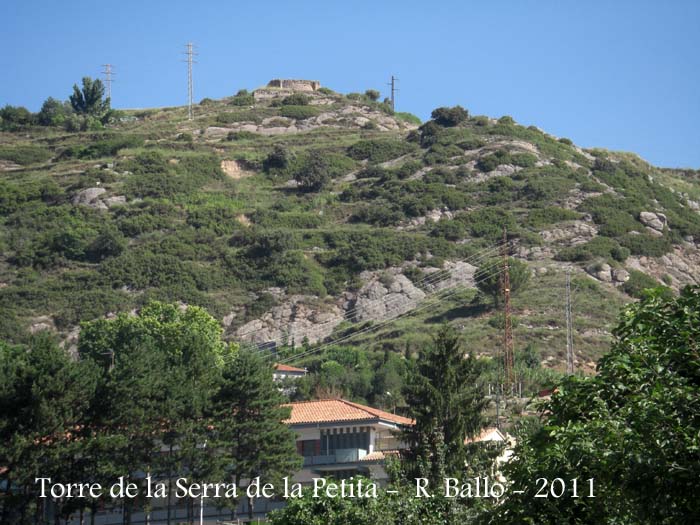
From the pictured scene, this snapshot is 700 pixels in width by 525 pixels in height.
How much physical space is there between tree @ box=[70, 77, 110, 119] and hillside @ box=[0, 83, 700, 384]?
8952 millimetres

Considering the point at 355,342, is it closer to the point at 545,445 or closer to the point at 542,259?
the point at 542,259

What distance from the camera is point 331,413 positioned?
50406 millimetres

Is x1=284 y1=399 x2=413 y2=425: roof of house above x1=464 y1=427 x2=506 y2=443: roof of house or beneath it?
above

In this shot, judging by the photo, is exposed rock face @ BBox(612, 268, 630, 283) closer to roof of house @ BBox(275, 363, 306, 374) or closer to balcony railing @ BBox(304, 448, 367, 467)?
roof of house @ BBox(275, 363, 306, 374)

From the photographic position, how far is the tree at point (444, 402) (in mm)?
38094

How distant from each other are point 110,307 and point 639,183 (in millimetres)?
57892

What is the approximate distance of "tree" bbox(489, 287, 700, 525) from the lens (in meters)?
15.6

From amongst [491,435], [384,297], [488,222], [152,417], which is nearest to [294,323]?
[384,297]

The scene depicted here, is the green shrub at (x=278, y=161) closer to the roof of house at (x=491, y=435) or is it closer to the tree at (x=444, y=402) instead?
the roof of house at (x=491, y=435)

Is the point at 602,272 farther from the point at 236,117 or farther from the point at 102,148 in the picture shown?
the point at 236,117

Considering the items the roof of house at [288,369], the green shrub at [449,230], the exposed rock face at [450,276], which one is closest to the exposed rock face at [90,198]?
the green shrub at [449,230]

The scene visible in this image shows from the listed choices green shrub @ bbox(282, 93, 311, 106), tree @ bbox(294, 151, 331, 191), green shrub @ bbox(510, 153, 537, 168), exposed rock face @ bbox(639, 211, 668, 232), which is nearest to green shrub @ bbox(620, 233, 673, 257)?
exposed rock face @ bbox(639, 211, 668, 232)

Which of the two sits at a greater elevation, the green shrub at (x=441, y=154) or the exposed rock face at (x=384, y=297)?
the green shrub at (x=441, y=154)

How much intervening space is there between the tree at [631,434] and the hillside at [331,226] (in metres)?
56.0
